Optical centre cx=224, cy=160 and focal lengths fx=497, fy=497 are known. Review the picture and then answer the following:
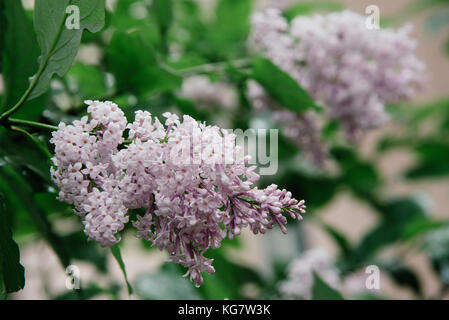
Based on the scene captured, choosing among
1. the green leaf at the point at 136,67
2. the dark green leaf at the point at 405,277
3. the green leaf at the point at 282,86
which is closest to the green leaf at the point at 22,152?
the green leaf at the point at 136,67

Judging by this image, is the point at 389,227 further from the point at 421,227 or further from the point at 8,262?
the point at 8,262

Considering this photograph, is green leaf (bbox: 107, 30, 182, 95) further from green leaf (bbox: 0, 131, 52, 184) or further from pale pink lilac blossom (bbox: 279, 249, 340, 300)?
pale pink lilac blossom (bbox: 279, 249, 340, 300)

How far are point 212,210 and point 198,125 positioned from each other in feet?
0.23

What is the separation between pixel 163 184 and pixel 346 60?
1.25 ft

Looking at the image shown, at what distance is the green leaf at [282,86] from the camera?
0.58m

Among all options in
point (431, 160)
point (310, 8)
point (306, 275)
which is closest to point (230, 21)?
point (310, 8)

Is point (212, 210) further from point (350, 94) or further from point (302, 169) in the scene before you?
point (302, 169)

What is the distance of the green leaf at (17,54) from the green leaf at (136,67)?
12 cm

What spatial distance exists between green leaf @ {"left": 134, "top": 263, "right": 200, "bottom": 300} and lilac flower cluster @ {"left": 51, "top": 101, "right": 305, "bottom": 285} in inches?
12.6

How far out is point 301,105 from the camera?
0.61 meters

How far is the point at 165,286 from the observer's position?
2.31ft

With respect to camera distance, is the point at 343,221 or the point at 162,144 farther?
the point at 343,221

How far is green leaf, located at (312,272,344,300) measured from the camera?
0.54 metres
